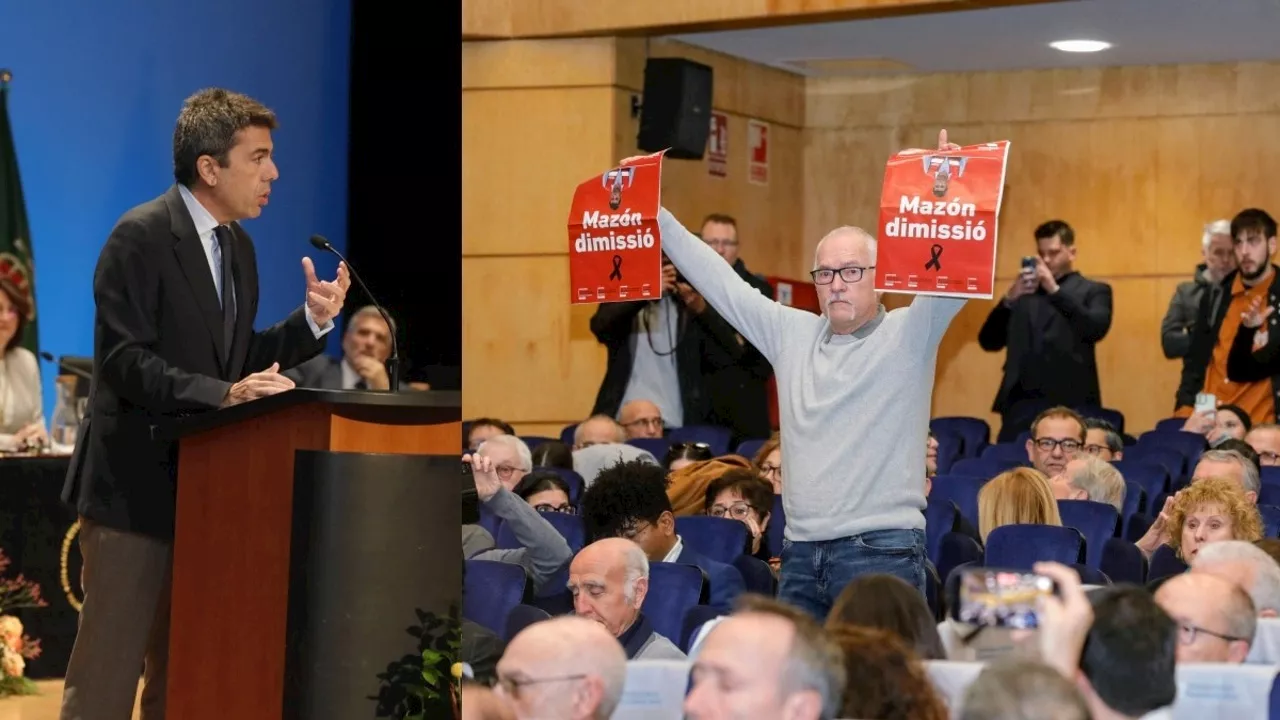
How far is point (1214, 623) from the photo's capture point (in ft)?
11.7

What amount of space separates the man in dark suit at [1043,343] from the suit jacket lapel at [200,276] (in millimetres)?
6075

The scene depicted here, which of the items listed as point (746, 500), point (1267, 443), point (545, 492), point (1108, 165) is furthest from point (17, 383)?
point (1108, 165)

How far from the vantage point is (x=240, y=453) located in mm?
4301

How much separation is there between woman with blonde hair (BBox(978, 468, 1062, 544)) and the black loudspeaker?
5126mm

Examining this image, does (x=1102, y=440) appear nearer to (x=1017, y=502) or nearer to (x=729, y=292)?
(x=1017, y=502)

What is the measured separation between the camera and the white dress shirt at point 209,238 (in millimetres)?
4379

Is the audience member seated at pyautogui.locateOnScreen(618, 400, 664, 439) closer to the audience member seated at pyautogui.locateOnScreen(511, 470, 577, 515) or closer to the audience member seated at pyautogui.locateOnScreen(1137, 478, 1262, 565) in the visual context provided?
the audience member seated at pyautogui.locateOnScreen(511, 470, 577, 515)

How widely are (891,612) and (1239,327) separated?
6.52 metres

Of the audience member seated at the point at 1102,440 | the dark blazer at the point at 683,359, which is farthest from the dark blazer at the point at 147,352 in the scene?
the dark blazer at the point at 683,359

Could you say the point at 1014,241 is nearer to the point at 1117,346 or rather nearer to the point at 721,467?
the point at 1117,346

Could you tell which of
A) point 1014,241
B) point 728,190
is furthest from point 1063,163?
point 728,190

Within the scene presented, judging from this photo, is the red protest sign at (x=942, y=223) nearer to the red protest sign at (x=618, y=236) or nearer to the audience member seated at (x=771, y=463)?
the red protest sign at (x=618, y=236)

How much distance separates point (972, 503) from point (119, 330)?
3.72m

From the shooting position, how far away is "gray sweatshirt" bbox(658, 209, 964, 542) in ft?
14.5
